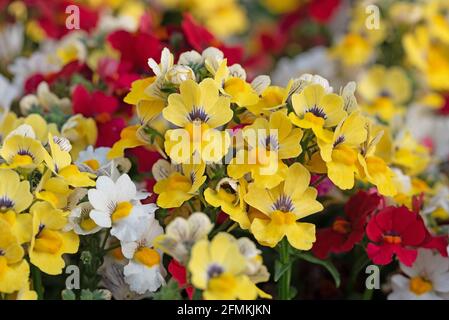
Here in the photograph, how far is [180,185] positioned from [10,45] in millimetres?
880

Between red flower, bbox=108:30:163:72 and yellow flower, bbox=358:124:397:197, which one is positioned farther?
red flower, bbox=108:30:163:72

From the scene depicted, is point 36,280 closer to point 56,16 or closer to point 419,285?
point 419,285

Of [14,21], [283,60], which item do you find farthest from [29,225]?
[283,60]

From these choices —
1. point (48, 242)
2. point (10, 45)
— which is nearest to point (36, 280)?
point (48, 242)

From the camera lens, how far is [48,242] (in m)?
1.06

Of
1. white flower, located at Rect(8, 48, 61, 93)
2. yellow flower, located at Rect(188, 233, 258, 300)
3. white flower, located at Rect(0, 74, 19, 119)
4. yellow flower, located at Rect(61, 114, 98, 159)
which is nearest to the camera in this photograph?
yellow flower, located at Rect(188, 233, 258, 300)

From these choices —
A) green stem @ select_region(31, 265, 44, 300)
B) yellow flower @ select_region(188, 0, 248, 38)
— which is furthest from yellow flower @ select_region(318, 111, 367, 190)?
yellow flower @ select_region(188, 0, 248, 38)

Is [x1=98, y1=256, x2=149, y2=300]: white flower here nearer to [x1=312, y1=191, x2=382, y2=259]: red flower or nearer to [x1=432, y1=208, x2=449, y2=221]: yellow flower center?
[x1=312, y1=191, x2=382, y2=259]: red flower

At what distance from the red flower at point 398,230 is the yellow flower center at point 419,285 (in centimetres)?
6

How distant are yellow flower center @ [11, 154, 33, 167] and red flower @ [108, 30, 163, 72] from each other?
363 mm

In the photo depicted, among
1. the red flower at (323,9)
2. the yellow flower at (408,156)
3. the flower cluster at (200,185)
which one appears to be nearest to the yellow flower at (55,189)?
the flower cluster at (200,185)

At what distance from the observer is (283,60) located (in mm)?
2107

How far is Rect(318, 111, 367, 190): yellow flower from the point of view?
1.08 metres
